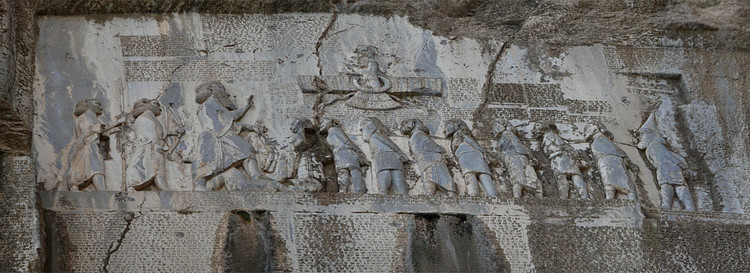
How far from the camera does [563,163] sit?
995 centimetres

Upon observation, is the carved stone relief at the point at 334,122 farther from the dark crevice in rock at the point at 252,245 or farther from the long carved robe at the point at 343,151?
the dark crevice in rock at the point at 252,245

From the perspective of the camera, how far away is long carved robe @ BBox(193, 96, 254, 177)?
9.49 m

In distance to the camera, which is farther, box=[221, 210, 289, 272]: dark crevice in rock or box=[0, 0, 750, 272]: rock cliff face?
box=[0, 0, 750, 272]: rock cliff face

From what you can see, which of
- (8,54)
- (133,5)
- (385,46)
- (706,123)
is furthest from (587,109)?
(8,54)

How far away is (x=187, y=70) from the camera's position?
10.1 meters

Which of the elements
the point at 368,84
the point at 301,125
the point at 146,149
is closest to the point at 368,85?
the point at 368,84

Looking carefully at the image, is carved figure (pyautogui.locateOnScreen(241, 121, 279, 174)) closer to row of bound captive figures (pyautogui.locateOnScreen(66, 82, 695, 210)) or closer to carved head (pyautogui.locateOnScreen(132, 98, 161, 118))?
row of bound captive figures (pyautogui.locateOnScreen(66, 82, 695, 210))

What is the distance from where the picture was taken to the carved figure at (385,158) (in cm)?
959

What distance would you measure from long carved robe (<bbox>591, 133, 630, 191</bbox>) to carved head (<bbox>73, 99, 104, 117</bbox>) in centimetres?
362

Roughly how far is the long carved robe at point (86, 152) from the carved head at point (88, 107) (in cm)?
3

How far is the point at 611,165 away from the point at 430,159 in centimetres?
136

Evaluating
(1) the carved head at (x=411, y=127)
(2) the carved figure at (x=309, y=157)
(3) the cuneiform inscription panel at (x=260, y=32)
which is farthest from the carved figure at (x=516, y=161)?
(3) the cuneiform inscription panel at (x=260, y=32)

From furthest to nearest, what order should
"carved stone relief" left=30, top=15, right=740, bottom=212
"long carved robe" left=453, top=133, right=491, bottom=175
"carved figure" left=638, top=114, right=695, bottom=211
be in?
1. "carved figure" left=638, top=114, right=695, bottom=211
2. "long carved robe" left=453, top=133, right=491, bottom=175
3. "carved stone relief" left=30, top=15, right=740, bottom=212

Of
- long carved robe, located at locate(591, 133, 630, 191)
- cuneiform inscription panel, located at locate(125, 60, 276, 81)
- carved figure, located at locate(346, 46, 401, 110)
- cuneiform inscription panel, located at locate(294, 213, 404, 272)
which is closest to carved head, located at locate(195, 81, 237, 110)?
cuneiform inscription panel, located at locate(125, 60, 276, 81)
